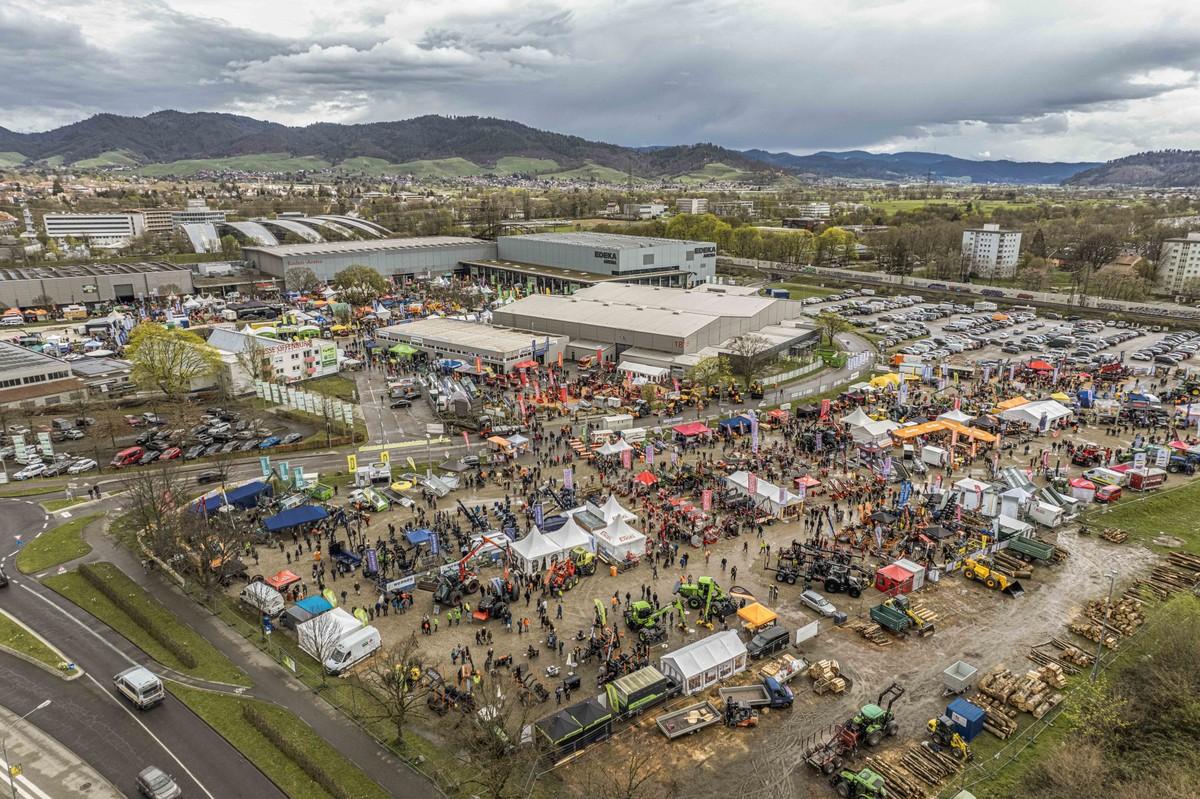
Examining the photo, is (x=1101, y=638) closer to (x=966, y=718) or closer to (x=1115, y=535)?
(x=966, y=718)

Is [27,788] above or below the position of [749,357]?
below

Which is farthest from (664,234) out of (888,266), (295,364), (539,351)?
(295,364)

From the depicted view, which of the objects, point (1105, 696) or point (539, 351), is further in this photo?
point (539, 351)

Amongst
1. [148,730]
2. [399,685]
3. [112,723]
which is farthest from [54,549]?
[399,685]

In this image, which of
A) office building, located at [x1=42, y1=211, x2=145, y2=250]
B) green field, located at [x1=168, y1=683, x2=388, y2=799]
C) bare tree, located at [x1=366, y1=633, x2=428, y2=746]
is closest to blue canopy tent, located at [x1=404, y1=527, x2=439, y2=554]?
bare tree, located at [x1=366, y1=633, x2=428, y2=746]

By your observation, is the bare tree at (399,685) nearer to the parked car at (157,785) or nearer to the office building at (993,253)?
the parked car at (157,785)

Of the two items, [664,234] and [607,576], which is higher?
[664,234]

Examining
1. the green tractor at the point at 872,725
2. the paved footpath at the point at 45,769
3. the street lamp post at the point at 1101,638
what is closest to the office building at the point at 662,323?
the street lamp post at the point at 1101,638

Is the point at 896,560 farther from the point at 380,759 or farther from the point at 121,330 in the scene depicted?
the point at 121,330
